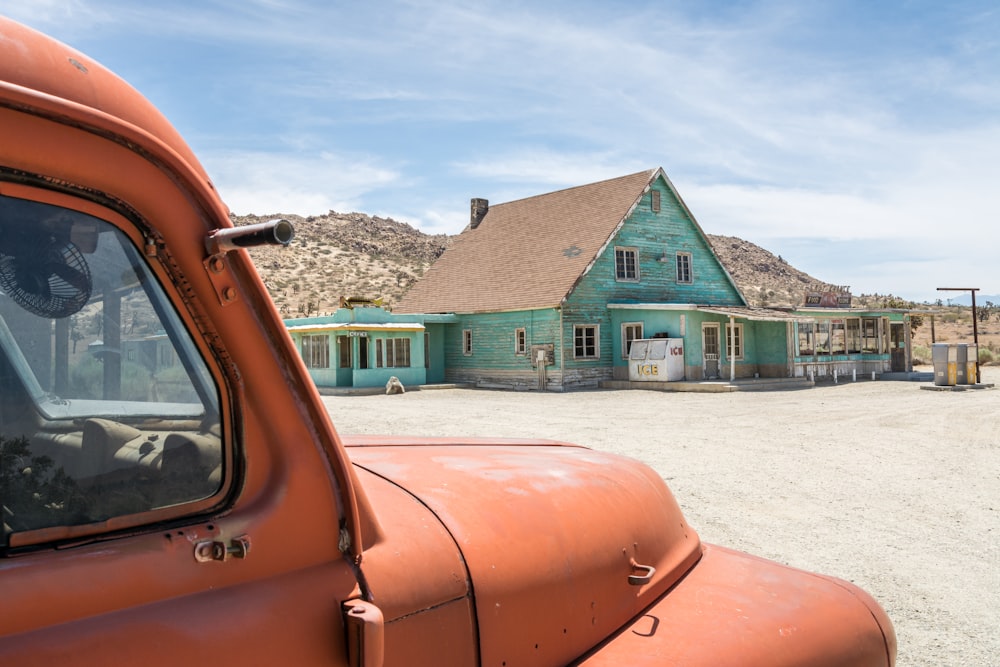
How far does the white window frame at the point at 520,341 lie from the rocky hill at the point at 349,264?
18.8 metres

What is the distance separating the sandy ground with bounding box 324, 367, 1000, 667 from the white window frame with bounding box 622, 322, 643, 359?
21.8ft

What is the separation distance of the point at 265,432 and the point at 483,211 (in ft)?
121

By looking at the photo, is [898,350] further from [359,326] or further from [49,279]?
[49,279]

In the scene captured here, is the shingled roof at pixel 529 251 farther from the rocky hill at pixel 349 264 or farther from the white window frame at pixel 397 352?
the rocky hill at pixel 349 264

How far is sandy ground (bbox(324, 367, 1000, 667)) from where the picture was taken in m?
5.27

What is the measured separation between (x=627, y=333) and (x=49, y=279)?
90.7 ft

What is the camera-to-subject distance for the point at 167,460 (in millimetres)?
1361

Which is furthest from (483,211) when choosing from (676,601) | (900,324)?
(676,601)

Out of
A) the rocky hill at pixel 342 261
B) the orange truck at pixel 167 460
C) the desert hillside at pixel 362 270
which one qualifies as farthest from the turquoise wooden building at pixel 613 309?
the orange truck at pixel 167 460

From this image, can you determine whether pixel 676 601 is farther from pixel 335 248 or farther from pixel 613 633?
pixel 335 248

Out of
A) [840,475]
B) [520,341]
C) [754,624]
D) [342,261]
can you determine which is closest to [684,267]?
[520,341]

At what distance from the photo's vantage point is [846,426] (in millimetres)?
14656

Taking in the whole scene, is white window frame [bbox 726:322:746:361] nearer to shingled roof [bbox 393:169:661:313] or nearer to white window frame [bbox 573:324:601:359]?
white window frame [bbox 573:324:601:359]

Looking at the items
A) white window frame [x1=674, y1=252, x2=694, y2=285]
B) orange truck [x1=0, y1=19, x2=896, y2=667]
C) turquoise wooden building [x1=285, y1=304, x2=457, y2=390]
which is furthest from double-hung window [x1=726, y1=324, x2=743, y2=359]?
orange truck [x1=0, y1=19, x2=896, y2=667]
